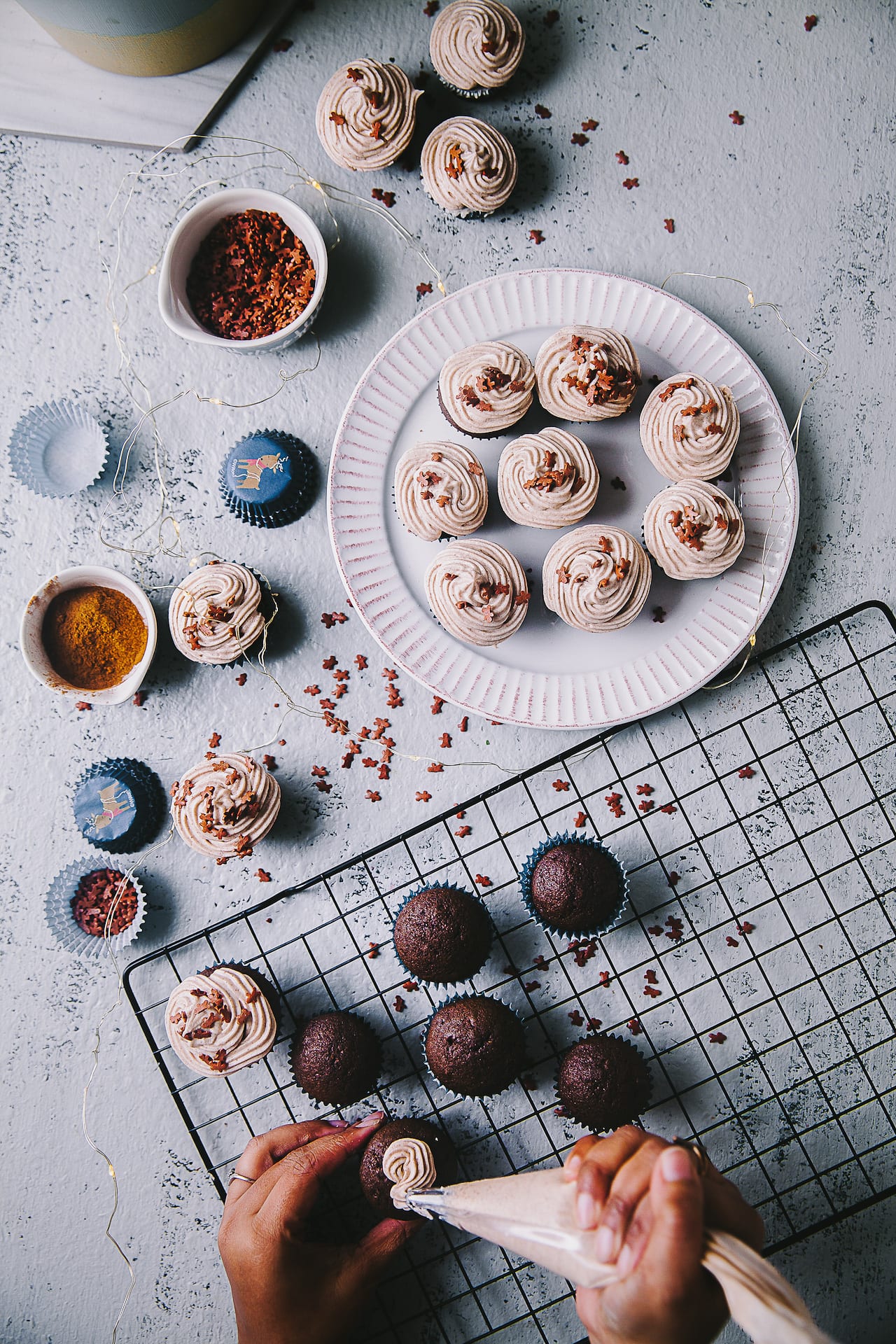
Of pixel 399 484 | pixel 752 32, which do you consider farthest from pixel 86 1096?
pixel 752 32

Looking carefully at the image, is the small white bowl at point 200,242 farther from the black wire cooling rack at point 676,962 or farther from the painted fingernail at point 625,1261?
the painted fingernail at point 625,1261

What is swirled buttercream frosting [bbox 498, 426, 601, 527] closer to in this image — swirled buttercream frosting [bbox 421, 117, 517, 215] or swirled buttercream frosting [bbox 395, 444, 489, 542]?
swirled buttercream frosting [bbox 395, 444, 489, 542]

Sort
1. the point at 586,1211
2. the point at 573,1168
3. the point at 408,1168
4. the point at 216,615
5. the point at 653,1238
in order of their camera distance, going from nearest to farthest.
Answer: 1. the point at 653,1238
2. the point at 586,1211
3. the point at 573,1168
4. the point at 408,1168
5. the point at 216,615

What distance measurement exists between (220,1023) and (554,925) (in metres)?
1.05

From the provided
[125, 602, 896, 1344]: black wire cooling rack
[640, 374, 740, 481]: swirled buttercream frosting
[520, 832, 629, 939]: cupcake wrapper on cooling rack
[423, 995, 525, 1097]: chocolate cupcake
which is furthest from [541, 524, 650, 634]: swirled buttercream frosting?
[423, 995, 525, 1097]: chocolate cupcake

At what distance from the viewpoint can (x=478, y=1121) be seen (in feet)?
9.38

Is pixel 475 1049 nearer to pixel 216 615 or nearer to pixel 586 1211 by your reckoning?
pixel 586 1211

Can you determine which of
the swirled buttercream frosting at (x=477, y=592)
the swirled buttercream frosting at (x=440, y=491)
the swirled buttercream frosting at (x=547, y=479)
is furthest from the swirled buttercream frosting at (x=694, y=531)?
the swirled buttercream frosting at (x=440, y=491)

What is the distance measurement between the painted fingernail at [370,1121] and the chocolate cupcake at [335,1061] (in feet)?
0.29

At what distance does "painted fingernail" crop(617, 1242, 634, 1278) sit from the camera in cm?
184

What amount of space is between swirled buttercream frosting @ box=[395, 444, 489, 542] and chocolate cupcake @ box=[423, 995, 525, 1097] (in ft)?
4.82

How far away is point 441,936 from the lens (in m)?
2.68

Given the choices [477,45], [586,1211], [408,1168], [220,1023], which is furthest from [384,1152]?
[477,45]

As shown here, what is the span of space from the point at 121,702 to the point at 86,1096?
4.32 feet
